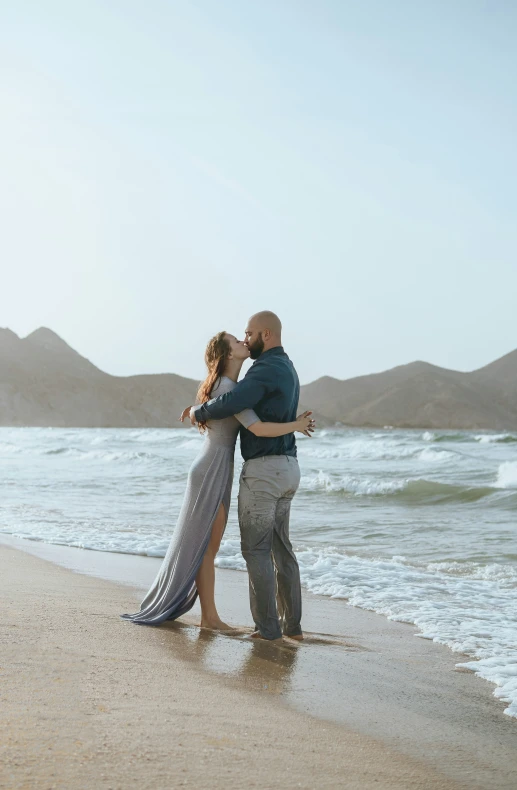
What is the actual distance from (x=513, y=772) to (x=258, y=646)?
178cm

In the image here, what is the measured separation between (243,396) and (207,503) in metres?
0.75

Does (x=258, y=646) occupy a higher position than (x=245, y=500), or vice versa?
(x=245, y=500)

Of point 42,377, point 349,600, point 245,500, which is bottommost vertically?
point 349,600

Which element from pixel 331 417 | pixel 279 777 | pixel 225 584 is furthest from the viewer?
pixel 331 417

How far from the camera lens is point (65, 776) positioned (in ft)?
7.52

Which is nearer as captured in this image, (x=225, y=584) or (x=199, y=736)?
(x=199, y=736)

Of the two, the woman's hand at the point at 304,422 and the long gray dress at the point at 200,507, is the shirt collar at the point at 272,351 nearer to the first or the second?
the long gray dress at the point at 200,507

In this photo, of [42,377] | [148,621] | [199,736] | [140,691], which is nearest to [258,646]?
[148,621]

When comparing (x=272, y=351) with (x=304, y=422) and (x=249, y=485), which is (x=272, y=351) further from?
(x=249, y=485)

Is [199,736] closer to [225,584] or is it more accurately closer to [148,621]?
[148,621]

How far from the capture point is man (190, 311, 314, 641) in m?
4.35

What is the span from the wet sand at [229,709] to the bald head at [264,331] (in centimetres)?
166

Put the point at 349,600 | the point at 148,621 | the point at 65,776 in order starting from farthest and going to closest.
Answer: the point at 349,600
the point at 148,621
the point at 65,776

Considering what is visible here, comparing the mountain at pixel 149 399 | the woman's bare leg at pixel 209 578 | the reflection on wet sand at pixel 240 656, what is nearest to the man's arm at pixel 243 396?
the woman's bare leg at pixel 209 578
